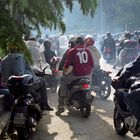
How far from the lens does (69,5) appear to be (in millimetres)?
5859

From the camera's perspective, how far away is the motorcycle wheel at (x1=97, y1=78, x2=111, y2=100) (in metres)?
10.5

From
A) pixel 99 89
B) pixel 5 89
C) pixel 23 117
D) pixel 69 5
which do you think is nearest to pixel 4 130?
pixel 23 117

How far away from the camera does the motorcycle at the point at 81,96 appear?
26.0ft

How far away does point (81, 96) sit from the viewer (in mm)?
8039

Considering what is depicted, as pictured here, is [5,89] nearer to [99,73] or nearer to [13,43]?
[13,43]

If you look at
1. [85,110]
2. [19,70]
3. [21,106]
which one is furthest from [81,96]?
[21,106]

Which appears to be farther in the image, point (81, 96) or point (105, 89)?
point (105, 89)

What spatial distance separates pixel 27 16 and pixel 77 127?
8.97 feet

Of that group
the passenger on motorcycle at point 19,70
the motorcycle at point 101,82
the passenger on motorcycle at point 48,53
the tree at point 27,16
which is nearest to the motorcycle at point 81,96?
the passenger on motorcycle at point 19,70

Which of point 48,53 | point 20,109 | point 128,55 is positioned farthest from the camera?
point 128,55

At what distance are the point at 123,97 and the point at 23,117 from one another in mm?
1505

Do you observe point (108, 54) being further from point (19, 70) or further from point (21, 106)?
point (21, 106)

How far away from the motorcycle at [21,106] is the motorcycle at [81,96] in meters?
1.81

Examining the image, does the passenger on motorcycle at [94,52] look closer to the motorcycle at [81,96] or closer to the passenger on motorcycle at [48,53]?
the passenger on motorcycle at [48,53]
